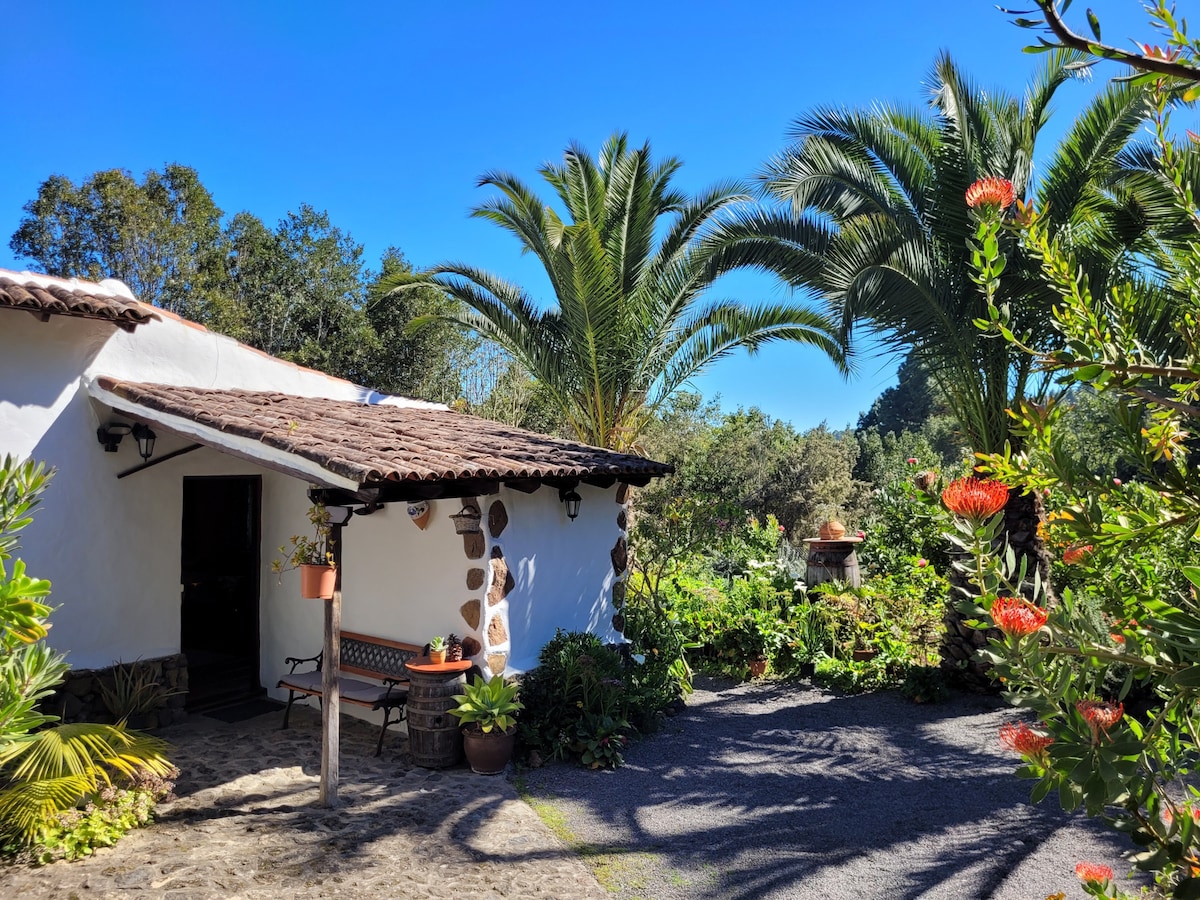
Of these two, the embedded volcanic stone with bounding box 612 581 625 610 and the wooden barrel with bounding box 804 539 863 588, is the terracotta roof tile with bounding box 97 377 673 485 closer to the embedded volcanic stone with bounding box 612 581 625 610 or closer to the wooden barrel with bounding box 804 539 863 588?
the embedded volcanic stone with bounding box 612 581 625 610

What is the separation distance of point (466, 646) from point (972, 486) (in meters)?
5.84

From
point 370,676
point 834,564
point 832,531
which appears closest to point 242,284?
point 370,676

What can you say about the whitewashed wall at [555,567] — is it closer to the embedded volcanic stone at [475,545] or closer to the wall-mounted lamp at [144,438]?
the embedded volcanic stone at [475,545]

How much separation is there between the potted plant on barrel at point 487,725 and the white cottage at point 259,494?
51 cm

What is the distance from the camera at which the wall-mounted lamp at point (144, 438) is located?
736 cm

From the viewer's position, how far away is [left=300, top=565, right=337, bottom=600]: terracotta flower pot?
6039 mm

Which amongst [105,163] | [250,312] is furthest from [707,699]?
[105,163]

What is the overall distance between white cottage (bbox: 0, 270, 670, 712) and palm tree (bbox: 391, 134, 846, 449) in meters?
1.83

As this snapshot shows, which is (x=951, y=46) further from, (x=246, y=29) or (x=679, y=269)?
(x=246, y=29)

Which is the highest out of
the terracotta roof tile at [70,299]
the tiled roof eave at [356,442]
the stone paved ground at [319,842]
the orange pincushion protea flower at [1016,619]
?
the terracotta roof tile at [70,299]

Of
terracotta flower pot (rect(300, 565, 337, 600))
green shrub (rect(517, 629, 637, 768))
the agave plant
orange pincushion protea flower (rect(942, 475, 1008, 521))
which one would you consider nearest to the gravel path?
green shrub (rect(517, 629, 637, 768))

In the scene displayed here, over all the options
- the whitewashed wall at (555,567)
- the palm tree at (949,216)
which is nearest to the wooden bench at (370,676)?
the whitewashed wall at (555,567)

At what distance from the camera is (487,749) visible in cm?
671

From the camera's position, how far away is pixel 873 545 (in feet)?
39.9
